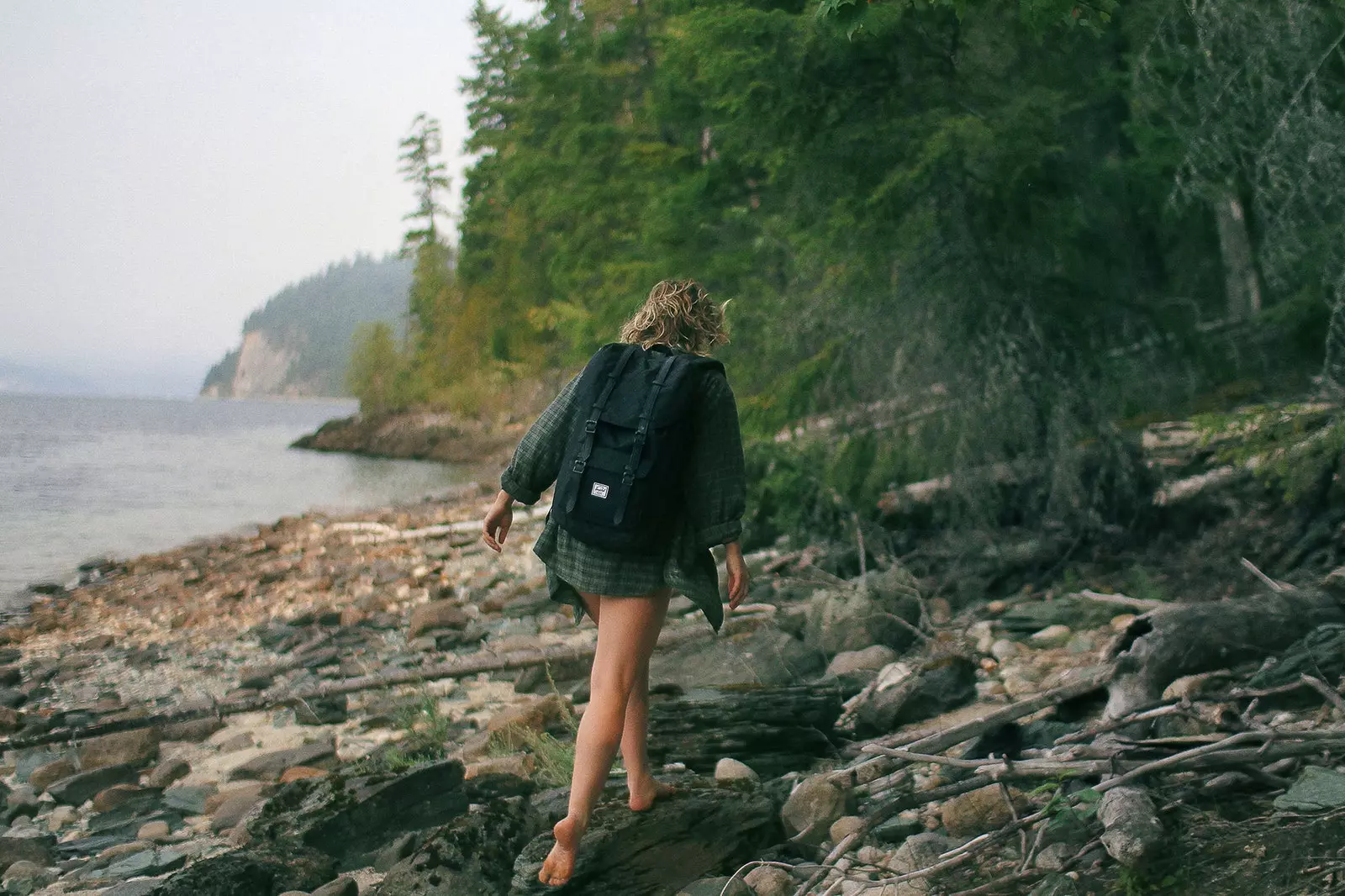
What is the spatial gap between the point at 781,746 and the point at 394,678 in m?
3.10

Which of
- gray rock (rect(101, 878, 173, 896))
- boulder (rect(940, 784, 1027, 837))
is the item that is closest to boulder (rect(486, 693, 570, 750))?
gray rock (rect(101, 878, 173, 896))

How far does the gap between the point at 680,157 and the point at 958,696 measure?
1157cm

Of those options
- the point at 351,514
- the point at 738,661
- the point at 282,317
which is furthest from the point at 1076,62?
the point at 282,317

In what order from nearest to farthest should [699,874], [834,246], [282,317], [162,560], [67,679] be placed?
[699,874] < [834,246] < [67,679] < [162,560] < [282,317]

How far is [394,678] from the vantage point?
22.7 feet

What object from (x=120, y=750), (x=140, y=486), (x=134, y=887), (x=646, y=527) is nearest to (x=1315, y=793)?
(x=646, y=527)

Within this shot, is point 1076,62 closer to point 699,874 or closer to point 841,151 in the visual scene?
point 841,151

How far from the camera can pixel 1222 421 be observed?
5336 mm

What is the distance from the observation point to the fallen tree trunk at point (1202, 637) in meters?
4.38

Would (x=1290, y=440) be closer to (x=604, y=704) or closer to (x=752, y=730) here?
(x=752, y=730)

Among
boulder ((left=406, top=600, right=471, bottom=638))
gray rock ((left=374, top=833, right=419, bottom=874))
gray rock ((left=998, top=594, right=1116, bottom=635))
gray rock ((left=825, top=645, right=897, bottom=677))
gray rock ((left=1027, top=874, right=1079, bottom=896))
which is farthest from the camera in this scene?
boulder ((left=406, top=600, right=471, bottom=638))

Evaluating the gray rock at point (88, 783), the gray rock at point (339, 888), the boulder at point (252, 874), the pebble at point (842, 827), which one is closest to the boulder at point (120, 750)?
the gray rock at point (88, 783)

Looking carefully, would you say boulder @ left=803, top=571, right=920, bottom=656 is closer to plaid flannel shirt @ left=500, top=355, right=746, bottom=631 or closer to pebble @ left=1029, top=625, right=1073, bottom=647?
pebble @ left=1029, top=625, right=1073, bottom=647

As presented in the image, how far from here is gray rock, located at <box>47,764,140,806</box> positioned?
18.7 ft
